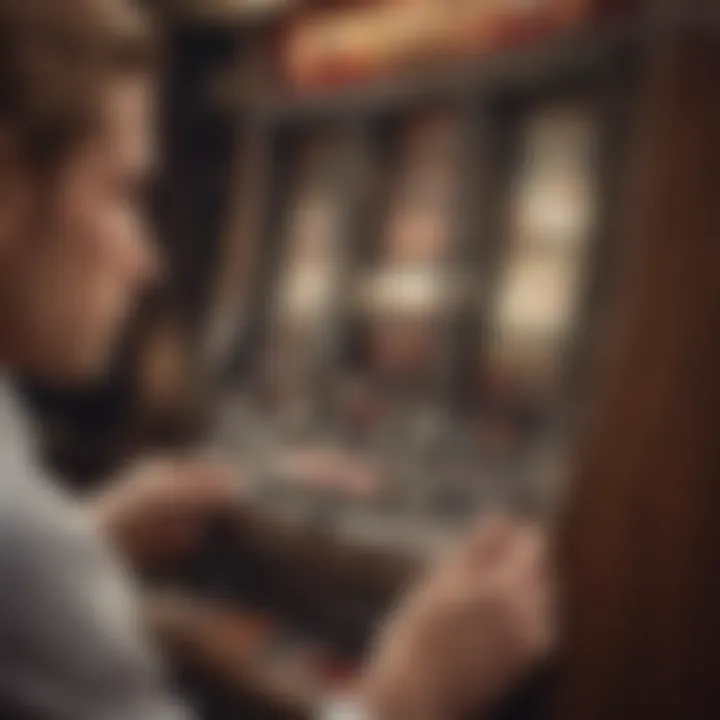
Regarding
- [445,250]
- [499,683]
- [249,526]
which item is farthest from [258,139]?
[499,683]

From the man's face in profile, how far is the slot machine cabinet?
0.09 meters

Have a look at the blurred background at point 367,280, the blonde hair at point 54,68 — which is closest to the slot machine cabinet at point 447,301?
the blurred background at point 367,280

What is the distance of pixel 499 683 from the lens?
849 mm

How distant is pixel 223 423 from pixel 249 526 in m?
0.07

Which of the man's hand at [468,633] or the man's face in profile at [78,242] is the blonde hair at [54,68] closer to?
the man's face in profile at [78,242]

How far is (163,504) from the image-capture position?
89cm

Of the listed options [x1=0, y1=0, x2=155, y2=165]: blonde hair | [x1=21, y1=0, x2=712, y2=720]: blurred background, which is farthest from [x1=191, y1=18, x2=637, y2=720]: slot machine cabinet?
[x1=0, y1=0, x2=155, y2=165]: blonde hair

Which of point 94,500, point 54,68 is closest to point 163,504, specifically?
point 94,500

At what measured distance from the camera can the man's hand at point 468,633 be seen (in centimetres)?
84

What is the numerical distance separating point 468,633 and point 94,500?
0.81 ft

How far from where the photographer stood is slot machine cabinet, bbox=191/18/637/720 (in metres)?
0.83

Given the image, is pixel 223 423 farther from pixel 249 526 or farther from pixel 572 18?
pixel 572 18

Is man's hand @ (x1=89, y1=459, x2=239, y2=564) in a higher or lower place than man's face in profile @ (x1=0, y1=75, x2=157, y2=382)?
lower

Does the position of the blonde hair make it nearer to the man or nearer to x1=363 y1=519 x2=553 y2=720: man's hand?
the man
